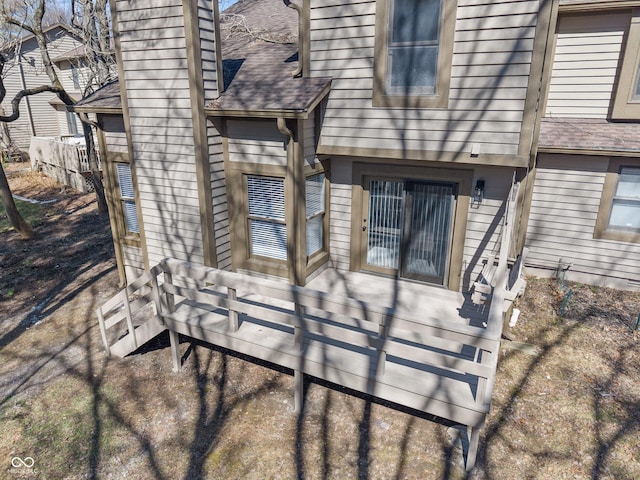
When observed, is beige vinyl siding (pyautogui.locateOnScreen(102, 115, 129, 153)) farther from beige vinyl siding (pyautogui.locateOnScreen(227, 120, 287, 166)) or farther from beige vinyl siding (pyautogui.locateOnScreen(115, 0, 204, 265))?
beige vinyl siding (pyautogui.locateOnScreen(227, 120, 287, 166))

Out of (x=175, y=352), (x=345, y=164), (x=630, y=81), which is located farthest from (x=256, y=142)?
(x=630, y=81)

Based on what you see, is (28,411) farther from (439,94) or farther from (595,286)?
(595,286)

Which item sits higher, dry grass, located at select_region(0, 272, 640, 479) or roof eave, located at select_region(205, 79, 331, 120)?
roof eave, located at select_region(205, 79, 331, 120)

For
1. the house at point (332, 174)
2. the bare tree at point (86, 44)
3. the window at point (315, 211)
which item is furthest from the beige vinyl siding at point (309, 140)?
the bare tree at point (86, 44)

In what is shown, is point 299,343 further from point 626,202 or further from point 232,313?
point 626,202

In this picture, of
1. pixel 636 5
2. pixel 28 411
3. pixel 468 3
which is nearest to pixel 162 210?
pixel 28 411

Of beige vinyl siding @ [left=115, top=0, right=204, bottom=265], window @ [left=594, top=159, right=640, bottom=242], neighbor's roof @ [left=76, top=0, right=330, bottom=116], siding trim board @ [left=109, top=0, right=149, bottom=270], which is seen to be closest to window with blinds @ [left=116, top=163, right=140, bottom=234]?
siding trim board @ [left=109, top=0, right=149, bottom=270]

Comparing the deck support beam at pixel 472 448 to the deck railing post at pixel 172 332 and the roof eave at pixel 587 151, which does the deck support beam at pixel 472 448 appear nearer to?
the deck railing post at pixel 172 332
